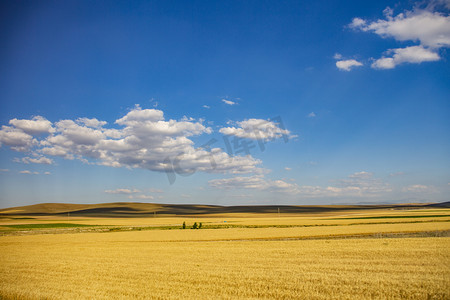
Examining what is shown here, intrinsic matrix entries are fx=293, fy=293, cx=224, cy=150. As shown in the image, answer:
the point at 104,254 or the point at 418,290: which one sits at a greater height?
the point at 418,290

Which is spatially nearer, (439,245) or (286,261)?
(286,261)

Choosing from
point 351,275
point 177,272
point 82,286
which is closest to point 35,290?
point 82,286

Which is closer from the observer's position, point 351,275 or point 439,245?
point 351,275

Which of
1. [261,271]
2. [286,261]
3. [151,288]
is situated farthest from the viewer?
[286,261]

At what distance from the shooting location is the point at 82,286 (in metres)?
16.0

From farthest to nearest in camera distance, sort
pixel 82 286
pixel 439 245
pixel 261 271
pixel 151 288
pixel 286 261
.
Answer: pixel 439 245 → pixel 286 261 → pixel 261 271 → pixel 82 286 → pixel 151 288

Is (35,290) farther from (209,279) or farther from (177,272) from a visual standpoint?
(209,279)

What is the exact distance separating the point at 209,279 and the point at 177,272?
320 cm

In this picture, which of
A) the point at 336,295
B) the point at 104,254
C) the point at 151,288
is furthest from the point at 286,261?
the point at 104,254

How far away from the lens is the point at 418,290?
12711mm

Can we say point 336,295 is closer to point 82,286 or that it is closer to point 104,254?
point 82,286

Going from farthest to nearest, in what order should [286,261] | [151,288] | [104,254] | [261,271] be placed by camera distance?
[104,254]
[286,261]
[261,271]
[151,288]

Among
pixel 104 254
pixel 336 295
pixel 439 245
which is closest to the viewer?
pixel 336 295

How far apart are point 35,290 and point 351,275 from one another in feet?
54.8
